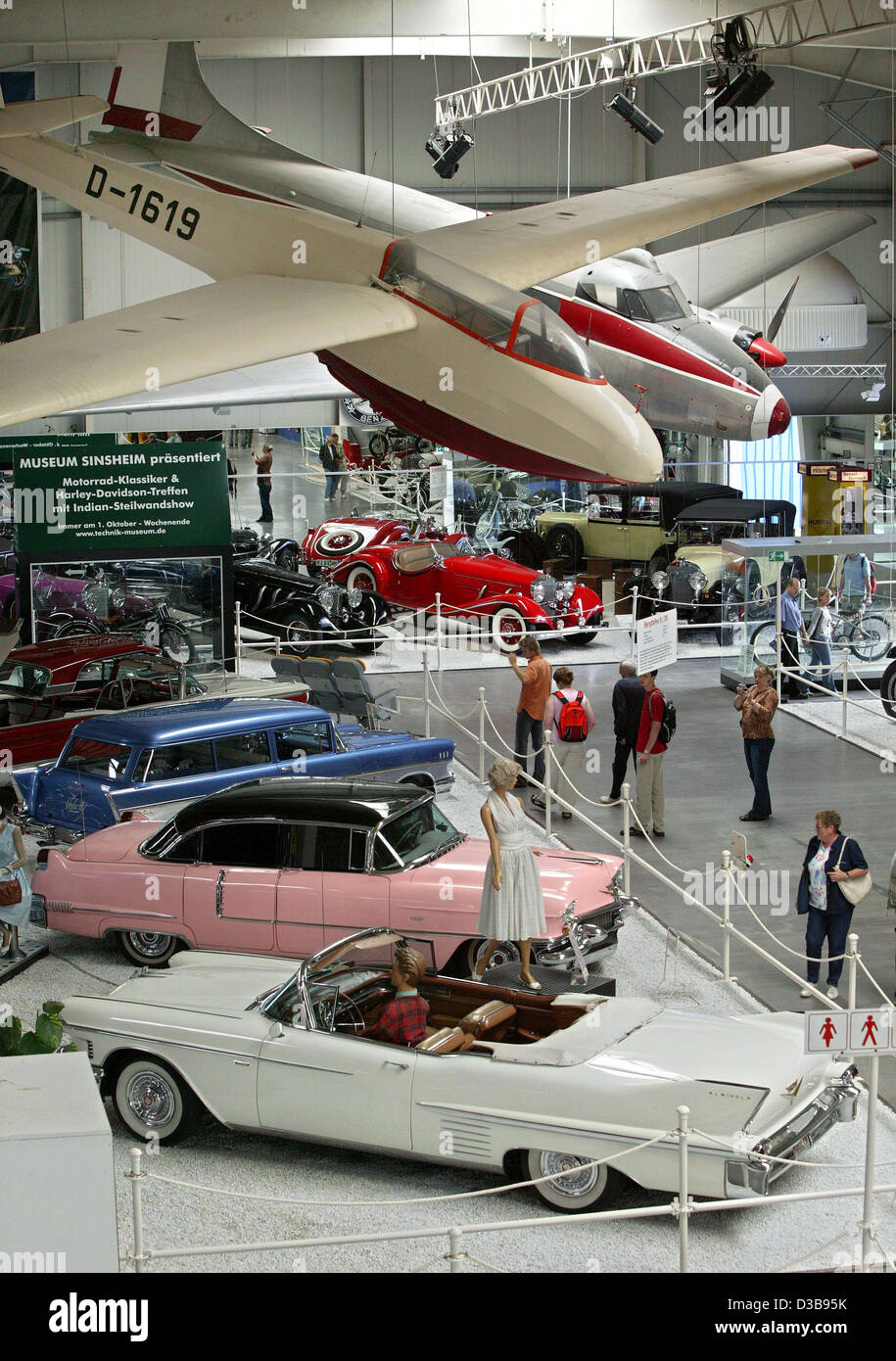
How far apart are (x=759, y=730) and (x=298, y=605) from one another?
833 centimetres

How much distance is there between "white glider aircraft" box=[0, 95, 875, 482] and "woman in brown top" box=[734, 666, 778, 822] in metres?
2.15

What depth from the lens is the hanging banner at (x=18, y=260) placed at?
2998 cm

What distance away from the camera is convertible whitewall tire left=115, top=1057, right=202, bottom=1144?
6828 millimetres

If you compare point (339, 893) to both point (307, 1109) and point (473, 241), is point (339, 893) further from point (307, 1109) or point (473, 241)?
point (473, 241)

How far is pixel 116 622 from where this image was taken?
1584 centimetres

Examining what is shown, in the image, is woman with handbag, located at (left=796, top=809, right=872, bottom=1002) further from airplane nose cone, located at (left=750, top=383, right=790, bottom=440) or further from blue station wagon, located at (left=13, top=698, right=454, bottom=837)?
airplane nose cone, located at (left=750, top=383, right=790, bottom=440)

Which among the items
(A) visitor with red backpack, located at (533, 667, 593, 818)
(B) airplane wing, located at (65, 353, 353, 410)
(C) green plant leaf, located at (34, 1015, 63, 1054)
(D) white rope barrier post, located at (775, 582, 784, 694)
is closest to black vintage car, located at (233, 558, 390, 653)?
(B) airplane wing, located at (65, 353, 353, 410)

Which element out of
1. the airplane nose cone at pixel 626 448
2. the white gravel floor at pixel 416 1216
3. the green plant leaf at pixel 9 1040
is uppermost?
the airplane nose cone at pixel 626 448

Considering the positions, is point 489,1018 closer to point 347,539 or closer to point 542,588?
point 542,588

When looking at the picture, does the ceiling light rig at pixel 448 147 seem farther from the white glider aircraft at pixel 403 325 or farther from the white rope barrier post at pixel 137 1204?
the white rope barrier post at pixel 137 1204

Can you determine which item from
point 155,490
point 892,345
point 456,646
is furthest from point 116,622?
point 892,345

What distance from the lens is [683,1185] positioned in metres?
5.63

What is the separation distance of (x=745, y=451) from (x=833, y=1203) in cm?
2588

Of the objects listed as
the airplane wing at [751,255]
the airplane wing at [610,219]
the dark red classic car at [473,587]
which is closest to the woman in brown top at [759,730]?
the airplane wing at [610,219]
